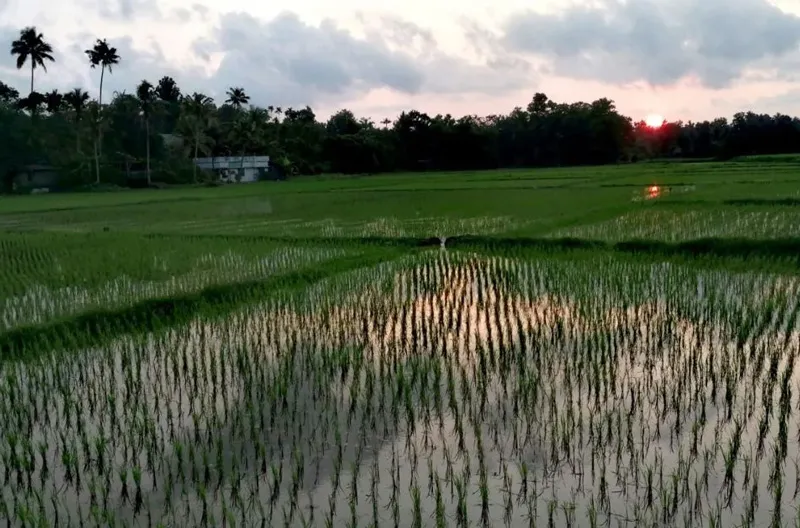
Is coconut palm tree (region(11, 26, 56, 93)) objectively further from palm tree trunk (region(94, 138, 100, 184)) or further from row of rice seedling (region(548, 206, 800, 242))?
row of rice seedling (region(548, 206, 800, 242))

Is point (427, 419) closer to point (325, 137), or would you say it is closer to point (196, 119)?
point (196, 119)

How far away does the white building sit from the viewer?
40.3 metres

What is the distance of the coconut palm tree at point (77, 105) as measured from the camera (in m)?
34.8

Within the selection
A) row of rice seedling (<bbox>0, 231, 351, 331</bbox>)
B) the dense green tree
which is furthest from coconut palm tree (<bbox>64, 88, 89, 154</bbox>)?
row of rice seedling (<bbox>0, 231, 351, 331</bbox>)

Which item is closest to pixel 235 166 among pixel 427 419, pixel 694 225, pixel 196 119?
pixel 196 119

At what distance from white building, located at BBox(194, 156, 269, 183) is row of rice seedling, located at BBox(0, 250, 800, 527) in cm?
3522

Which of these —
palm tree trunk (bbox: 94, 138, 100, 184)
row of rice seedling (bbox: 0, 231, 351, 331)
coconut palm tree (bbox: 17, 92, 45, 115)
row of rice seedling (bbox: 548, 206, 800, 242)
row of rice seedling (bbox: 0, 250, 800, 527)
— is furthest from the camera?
coconut palm tree (bbox: 17, 92, 45, 115)

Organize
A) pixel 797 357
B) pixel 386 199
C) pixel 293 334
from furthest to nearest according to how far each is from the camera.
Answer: pixel 386 199
pixel 293 334
pixel 797 357

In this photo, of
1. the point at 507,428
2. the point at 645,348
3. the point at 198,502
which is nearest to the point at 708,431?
the point at 507,428

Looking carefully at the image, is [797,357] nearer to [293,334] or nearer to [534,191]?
[293,334]

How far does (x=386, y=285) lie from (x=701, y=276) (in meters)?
3.21

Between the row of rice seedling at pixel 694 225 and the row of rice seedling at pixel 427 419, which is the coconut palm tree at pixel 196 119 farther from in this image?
the row of rice seedling at pixel 427 419

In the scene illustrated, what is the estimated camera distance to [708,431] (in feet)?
11.5

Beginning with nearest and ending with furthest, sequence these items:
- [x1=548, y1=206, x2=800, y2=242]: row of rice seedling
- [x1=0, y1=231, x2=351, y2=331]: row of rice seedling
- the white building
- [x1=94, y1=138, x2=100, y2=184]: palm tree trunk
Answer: [x1=0, y1=231, x2=351, y2=331]: row of rice seedling → [x1=548, y1=206, x2=800, y2=242]: row of rice seedling → [x1=94, y1=138, x2=100, y2=184]: palm tree trunk → the white building
